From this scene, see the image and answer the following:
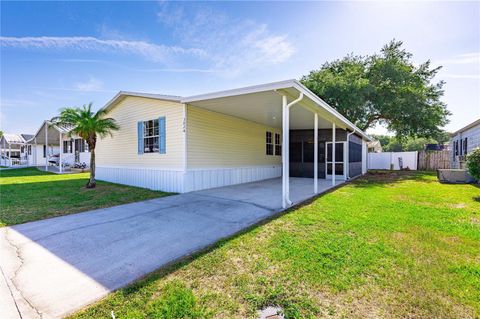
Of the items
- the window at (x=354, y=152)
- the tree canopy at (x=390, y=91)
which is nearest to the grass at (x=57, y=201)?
the window at (x=354, y=152)

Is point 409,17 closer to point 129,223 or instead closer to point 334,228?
point 334,228

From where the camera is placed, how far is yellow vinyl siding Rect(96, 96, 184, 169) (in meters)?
8.66

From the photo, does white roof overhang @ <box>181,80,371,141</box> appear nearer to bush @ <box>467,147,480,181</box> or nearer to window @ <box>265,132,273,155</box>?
window @ <box>265,132,273,155</box>

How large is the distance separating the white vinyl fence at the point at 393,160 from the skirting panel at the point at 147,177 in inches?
873

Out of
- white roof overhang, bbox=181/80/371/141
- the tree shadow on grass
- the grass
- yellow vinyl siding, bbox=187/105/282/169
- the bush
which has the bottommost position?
the grass

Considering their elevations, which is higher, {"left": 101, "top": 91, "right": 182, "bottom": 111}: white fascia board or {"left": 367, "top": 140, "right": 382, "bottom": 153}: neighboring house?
{"left": 101, "top": 91, "right": 182, "bottom": 111}: white fascia board

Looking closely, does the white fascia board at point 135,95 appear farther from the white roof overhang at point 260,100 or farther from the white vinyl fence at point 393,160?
the white vinyl fence at point 393,160

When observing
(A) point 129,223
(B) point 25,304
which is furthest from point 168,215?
(B) point 25,304

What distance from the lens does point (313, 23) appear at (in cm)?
859

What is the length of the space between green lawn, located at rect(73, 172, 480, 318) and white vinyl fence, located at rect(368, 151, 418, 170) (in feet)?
67.7

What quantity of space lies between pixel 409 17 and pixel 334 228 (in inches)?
344

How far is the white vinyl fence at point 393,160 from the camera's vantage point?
2192 centimetres

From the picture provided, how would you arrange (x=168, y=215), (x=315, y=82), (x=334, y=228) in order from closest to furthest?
(x=334, y=228) < (x=168, y=215) < (x=315, y=82)

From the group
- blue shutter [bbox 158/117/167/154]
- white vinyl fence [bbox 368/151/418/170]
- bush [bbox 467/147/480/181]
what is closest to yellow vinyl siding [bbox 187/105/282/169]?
blue shutter [bbox 158/117/167/154]
